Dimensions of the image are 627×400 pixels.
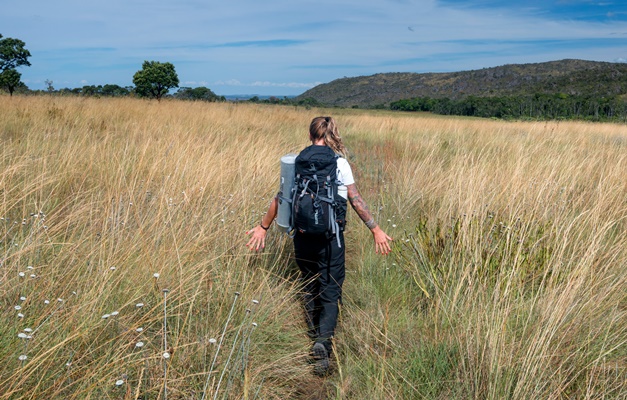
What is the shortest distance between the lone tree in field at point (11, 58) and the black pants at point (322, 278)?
43.9m

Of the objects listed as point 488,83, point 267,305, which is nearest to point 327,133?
point 267,305

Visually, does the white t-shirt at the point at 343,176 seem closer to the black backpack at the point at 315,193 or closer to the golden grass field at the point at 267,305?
the black backpack at the point at 315,193

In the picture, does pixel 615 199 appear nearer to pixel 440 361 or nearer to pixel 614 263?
pixel 614 263

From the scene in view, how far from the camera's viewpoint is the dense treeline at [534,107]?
45372 mm

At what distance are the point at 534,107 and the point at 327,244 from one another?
6576 cm

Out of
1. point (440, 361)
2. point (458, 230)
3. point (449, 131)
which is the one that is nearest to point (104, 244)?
point (440, 361)

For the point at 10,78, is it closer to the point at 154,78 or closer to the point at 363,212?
the point at 154,78

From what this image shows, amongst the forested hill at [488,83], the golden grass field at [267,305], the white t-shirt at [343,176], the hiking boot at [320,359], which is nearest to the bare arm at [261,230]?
the golden grass field at [267,305]

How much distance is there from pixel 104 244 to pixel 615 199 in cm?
487

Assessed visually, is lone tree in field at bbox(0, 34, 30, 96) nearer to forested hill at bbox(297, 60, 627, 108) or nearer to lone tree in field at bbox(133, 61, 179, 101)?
lone tree in field at bbox(133, 61, 179, 101)

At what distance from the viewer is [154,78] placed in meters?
48.8

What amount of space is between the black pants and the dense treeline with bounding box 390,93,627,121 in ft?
95.4

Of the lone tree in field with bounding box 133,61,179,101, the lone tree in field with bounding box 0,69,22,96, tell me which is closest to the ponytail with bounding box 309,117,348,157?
the lone tree in field with bounding box 0,69,22,96

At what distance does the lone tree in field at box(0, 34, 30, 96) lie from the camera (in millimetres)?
38469
